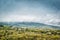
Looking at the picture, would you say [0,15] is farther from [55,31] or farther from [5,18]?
[55,31]

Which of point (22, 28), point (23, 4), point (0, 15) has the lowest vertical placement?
point (22, 28)

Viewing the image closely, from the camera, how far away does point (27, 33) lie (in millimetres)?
2906

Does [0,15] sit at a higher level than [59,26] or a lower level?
higher

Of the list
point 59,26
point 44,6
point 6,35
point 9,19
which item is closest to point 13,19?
point 9,19

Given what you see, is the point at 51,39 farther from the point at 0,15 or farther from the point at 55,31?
the point at 0,15

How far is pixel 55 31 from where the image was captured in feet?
9.66

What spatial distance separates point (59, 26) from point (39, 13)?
0.43 m

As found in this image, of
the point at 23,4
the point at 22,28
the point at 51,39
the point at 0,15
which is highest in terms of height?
the point at 23,4

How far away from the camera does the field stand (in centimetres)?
286

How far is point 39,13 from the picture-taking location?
3.00m

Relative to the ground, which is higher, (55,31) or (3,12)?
(3,12)

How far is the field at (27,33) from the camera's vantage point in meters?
2.86

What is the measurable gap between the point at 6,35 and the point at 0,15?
0.38m

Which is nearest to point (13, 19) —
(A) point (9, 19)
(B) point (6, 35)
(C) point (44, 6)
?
(A) point (9, 19)
